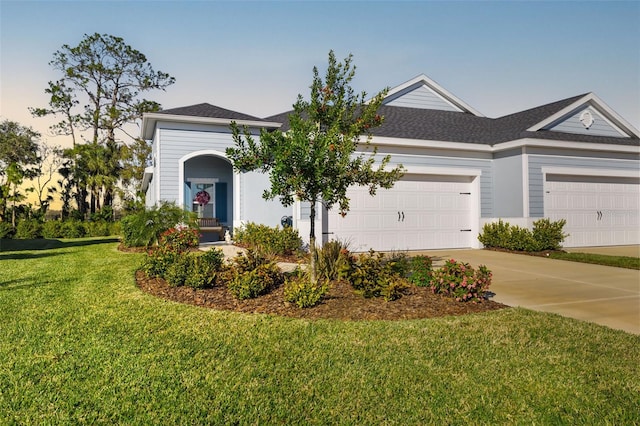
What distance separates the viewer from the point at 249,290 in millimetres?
6074

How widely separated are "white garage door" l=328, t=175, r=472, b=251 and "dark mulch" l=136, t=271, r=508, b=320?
249 inches

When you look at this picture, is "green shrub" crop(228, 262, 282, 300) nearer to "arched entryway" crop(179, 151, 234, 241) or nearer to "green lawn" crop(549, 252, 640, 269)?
"green lawn" crop(549, 252, 640, 269)

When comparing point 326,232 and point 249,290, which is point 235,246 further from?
point 249,290

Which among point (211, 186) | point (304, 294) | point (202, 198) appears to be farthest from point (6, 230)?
point (304, 294)

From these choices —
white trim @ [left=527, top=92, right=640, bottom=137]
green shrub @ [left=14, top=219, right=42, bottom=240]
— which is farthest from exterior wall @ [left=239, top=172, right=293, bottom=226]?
green shrub @ [left=14, top=219, right=42, bottom=240]

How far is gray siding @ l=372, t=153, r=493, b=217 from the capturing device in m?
13.4

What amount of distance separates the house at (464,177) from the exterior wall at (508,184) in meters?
0.03

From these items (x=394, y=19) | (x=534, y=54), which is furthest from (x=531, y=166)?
(x=394, y=19)

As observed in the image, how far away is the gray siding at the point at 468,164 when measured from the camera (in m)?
13.4

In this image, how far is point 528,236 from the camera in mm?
12844

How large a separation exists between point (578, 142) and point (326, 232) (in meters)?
8.91

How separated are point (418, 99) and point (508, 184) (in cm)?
508

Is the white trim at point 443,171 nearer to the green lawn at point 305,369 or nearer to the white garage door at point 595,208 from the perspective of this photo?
the white garage door at point 595,208

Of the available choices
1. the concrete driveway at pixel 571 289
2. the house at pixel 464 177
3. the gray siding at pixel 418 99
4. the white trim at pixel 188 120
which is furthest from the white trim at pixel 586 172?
the white trim at pixel 188 120
